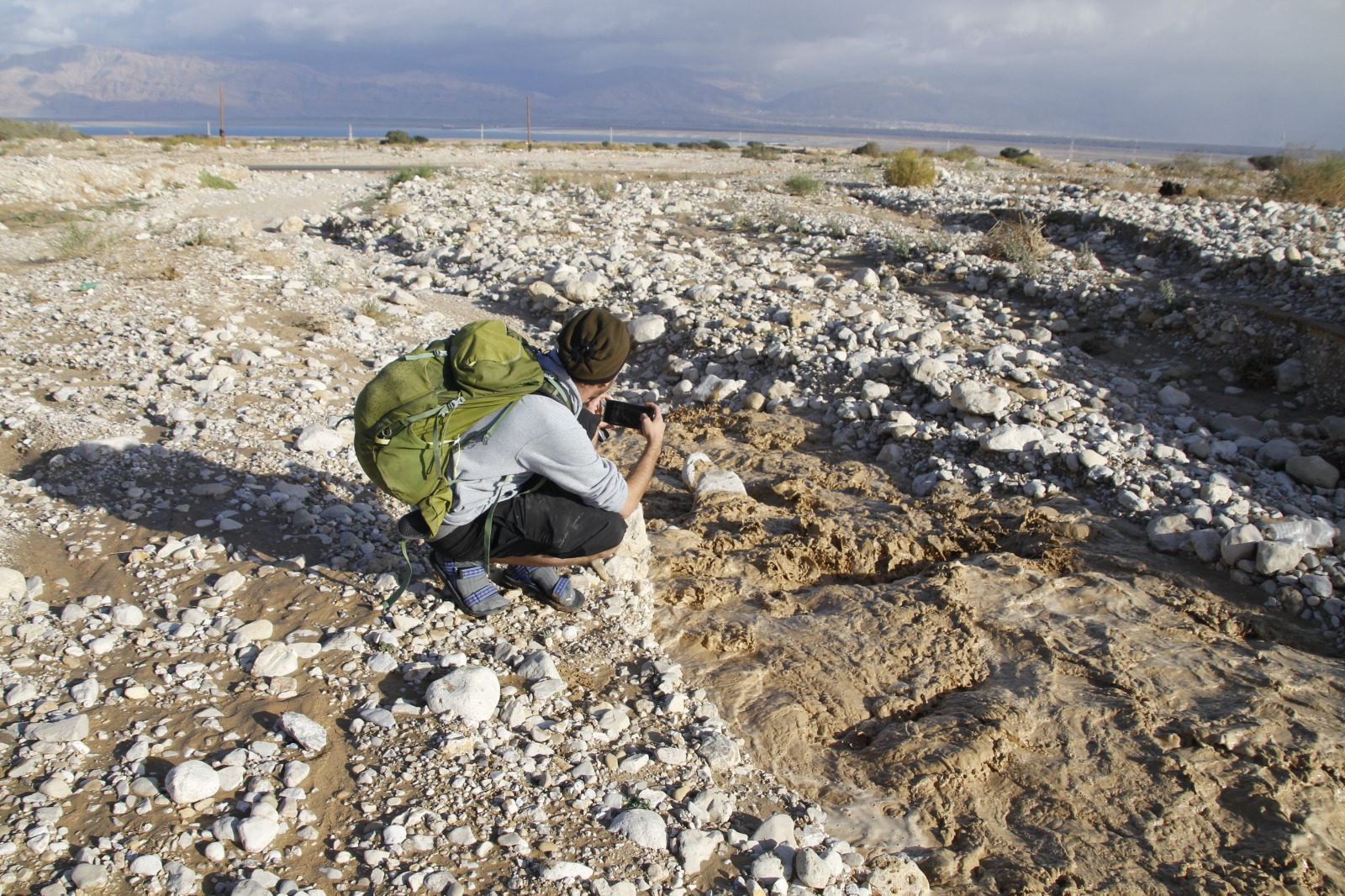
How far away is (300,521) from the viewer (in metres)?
3.45

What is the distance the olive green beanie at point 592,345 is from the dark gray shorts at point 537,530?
456 millimetres

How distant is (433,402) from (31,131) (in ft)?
116

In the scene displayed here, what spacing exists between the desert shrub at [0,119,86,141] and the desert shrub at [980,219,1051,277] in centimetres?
3080

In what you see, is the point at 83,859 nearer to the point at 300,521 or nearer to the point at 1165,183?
the point at 300,521

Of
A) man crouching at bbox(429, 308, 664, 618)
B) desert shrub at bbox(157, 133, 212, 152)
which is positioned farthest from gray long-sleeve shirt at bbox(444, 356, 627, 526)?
desert shrub at bbox(157, 133, 212, 152)

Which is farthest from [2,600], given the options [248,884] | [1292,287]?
[1292,287]

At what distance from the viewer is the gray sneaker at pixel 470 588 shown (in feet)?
9.53

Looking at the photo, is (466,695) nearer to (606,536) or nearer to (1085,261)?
(606,536)

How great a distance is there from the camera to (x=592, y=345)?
103 inches

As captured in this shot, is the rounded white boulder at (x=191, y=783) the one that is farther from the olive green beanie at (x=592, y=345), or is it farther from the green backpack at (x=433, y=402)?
the olive green beanie at (x=592, y=345)

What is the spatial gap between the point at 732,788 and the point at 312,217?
12346 mm

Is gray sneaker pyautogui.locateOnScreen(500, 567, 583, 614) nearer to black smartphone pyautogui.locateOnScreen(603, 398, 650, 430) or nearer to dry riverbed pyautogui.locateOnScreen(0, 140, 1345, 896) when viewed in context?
dry riverbed pyautogui.locateOnScreen(0, 140, 1345, 896)

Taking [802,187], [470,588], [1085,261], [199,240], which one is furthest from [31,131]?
[470,588]

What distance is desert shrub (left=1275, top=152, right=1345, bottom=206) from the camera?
11969mm
